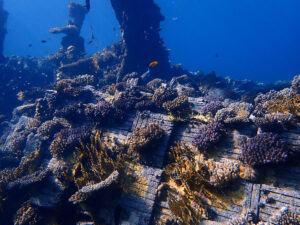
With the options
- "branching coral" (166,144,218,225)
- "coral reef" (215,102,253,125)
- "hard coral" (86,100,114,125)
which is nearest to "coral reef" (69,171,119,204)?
"branching coral" (166,144,218,225)

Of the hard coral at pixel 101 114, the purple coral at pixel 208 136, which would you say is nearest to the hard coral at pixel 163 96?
the hard coral at pixel 101 114

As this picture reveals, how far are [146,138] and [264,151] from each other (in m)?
3.59

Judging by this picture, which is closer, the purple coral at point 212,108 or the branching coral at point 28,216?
the branching coral at point 28,216

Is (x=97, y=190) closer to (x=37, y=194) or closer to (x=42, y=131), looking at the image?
(x=37, y=194)

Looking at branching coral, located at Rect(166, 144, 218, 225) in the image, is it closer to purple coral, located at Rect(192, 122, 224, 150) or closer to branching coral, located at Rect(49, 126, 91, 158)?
purple coral, located at Rect(192, 122, 224, 150)

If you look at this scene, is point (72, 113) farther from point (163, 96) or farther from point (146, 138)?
point (146, 138)

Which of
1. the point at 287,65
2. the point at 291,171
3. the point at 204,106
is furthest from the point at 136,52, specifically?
the point at 287,65

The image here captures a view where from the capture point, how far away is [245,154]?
509 cm

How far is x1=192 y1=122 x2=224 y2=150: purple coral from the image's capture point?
5.82 meters

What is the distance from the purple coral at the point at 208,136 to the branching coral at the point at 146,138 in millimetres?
1316

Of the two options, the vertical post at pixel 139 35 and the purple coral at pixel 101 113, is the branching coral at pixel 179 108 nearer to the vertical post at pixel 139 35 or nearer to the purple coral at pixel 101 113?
the purple coral at pixel 101 113

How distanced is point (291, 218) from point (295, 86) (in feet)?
24.3

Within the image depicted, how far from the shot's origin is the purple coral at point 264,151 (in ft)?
15.3

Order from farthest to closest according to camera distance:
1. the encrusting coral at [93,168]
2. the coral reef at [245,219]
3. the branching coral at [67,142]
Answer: the branching coral at [67,142] < the encrusting coral at [93,168] < the coral reef at [245,219]
